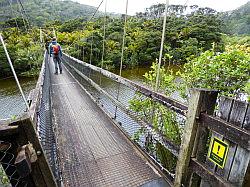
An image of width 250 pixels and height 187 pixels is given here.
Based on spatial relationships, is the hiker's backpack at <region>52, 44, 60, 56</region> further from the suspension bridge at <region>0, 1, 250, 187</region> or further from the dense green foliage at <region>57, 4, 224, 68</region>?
the dense green foliage at <region>57, 4, 224, 68</region>

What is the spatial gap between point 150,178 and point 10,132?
4.01 ft

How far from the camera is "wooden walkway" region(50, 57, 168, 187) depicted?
164 cm

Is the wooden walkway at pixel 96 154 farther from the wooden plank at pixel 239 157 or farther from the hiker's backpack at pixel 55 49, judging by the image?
the hiker's backpack at pixel 55 49

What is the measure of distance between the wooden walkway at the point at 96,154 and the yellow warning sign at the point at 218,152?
56cm

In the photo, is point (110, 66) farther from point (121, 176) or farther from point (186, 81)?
point (121, 176)

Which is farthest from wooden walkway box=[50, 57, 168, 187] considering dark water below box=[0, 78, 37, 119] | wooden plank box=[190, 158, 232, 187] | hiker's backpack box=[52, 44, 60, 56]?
dark water below box=[0, 78, 37, 119]

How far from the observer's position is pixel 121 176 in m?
1.68

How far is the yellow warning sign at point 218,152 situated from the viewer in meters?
1.12

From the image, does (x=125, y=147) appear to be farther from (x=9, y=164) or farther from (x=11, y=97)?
(x=11, y=97)

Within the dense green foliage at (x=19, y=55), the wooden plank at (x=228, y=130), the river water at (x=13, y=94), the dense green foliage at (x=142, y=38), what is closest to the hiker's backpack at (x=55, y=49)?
the river water at (x=13, y=94)

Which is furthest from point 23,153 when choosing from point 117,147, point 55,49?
point 55,49

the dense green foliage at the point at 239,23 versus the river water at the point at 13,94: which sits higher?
the dense green foliage at the point at 239,23

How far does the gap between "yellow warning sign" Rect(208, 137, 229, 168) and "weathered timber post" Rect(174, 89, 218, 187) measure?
0.35 feet

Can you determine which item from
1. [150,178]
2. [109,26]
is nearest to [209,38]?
[109,26]
